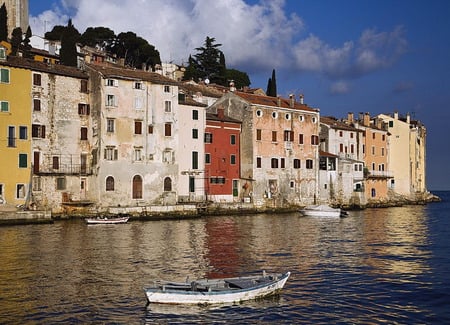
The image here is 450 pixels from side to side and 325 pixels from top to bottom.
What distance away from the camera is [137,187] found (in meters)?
48.2

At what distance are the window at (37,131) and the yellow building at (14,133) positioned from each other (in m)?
0.36

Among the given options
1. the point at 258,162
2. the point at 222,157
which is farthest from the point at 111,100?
the point at 258,162

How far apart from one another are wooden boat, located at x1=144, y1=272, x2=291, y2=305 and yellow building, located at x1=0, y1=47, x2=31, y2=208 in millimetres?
29232

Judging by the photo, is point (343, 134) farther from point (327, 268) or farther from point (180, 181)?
point (327, 268)

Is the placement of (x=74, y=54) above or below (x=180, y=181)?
above

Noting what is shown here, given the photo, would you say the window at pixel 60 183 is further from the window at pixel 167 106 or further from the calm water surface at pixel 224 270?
the window at pixel 167 106

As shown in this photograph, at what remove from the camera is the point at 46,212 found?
4103cm

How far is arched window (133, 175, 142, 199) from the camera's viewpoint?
4803 cm

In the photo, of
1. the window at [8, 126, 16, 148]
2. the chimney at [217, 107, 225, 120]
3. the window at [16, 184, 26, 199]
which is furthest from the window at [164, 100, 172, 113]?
the window at [16, 184, 26, 199]

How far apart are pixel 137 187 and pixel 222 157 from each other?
34.4ft

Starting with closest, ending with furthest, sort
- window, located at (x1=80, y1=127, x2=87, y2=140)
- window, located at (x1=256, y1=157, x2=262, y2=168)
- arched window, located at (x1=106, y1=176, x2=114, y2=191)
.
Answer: arched window, located at (x1=106, y1=176, x2=114, y2=191)
window, located at (x1=80, y1=127, x2=87, y2=140)
window, located at (x1=256, y1=157, x2=262, y2=168)

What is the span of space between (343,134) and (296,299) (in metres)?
54.9

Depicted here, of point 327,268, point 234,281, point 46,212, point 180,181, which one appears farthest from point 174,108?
point 234,281

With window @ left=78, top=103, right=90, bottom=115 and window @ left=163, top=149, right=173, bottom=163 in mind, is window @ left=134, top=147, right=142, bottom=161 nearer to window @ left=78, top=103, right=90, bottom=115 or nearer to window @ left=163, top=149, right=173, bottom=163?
window @ left=163, top=149, right=173, bottom=163
